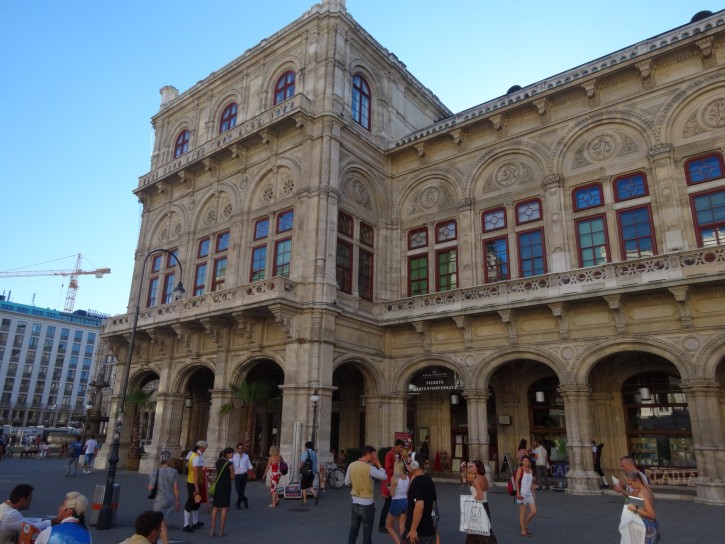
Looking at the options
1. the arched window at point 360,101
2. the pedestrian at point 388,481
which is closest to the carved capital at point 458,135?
the arched window at point 360,101

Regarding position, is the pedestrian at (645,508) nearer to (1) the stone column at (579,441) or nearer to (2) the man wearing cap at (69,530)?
(2) the man wearing cap at (69,530)

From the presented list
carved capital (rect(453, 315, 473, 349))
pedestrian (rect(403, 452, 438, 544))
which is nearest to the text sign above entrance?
carved capital (rect(453, 315, 473, 349))

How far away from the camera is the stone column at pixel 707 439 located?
14602mm

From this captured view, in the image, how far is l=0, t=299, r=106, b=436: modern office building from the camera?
85.1 metres

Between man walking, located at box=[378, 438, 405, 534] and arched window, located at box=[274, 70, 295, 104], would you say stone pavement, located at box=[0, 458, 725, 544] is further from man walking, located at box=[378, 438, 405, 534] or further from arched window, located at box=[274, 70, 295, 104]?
arched window, located at box=[274, 70, 295, 104]

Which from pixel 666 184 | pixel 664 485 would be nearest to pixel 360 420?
pixel 664 485

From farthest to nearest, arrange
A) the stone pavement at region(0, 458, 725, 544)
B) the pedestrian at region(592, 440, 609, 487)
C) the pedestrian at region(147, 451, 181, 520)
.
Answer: the pedestrian at region(592, 440, 609, 487)
the pedestrian at region(147, 451, 181, 520)
the stone pavement at region(0, 458, 725, 544)

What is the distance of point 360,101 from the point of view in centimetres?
2556

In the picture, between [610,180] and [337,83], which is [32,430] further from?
[610,180]

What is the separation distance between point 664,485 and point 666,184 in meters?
10.1

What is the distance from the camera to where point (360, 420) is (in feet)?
80.2

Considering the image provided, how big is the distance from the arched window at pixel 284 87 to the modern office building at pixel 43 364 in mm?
74774

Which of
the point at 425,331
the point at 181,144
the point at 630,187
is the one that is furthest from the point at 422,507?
the point at 181,144

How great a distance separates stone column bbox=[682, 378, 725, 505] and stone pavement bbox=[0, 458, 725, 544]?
66cm
